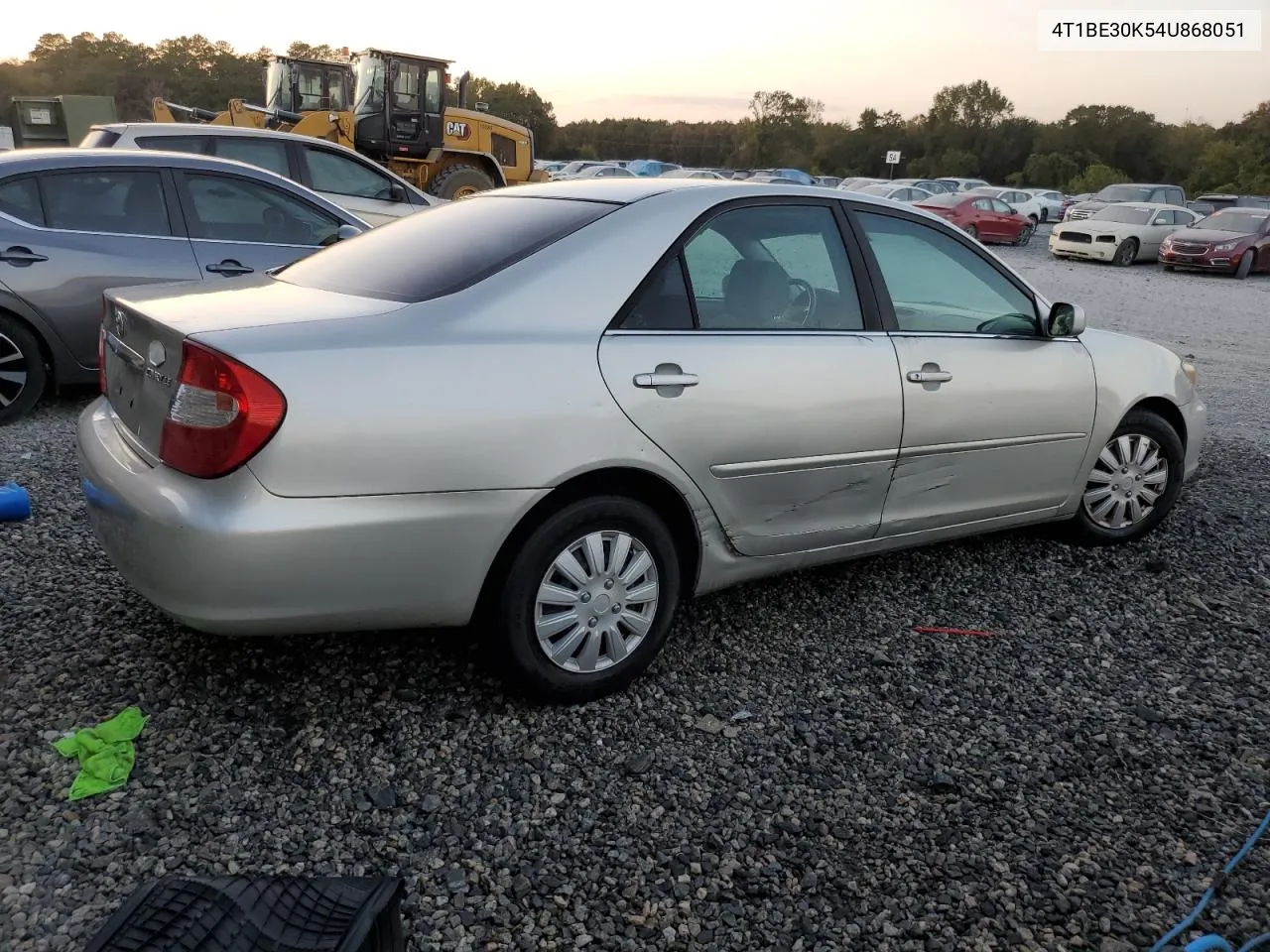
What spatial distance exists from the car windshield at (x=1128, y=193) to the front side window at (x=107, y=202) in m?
29.6

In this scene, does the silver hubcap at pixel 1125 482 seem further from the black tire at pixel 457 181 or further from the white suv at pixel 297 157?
the black tire at pixel 457 181

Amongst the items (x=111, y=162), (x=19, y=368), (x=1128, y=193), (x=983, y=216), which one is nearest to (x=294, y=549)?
(x=19, y=368)

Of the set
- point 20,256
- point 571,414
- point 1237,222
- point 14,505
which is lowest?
point 14,505

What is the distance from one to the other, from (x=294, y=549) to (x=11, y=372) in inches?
170

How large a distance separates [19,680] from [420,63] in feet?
50.7

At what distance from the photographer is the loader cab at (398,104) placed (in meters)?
16.2

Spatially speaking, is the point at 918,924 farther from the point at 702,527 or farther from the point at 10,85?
the point at 10,85

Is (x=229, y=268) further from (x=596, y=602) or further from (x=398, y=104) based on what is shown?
(x=398, y=104)

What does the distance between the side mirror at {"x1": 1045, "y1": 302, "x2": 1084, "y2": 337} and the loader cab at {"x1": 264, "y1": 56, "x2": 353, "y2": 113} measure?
693 inches

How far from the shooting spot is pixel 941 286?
13.2 feet

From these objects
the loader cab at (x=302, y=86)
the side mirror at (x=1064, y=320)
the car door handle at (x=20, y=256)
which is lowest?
the car door handle at (x=20, y=256)

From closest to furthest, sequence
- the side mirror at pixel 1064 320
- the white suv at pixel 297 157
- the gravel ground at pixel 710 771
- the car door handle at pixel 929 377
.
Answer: the gravel ground at pixel 710 771, the car door handle at pixel 929 377, the side mirror at pixel 1064 320, the white suv at pixel 297 157

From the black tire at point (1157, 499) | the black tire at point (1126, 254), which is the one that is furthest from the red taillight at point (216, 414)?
the black tire at point (1126, 254)

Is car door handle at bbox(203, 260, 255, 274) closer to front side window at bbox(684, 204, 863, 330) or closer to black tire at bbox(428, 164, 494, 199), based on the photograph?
front side window at bbox(684, 204, 863, 330)
